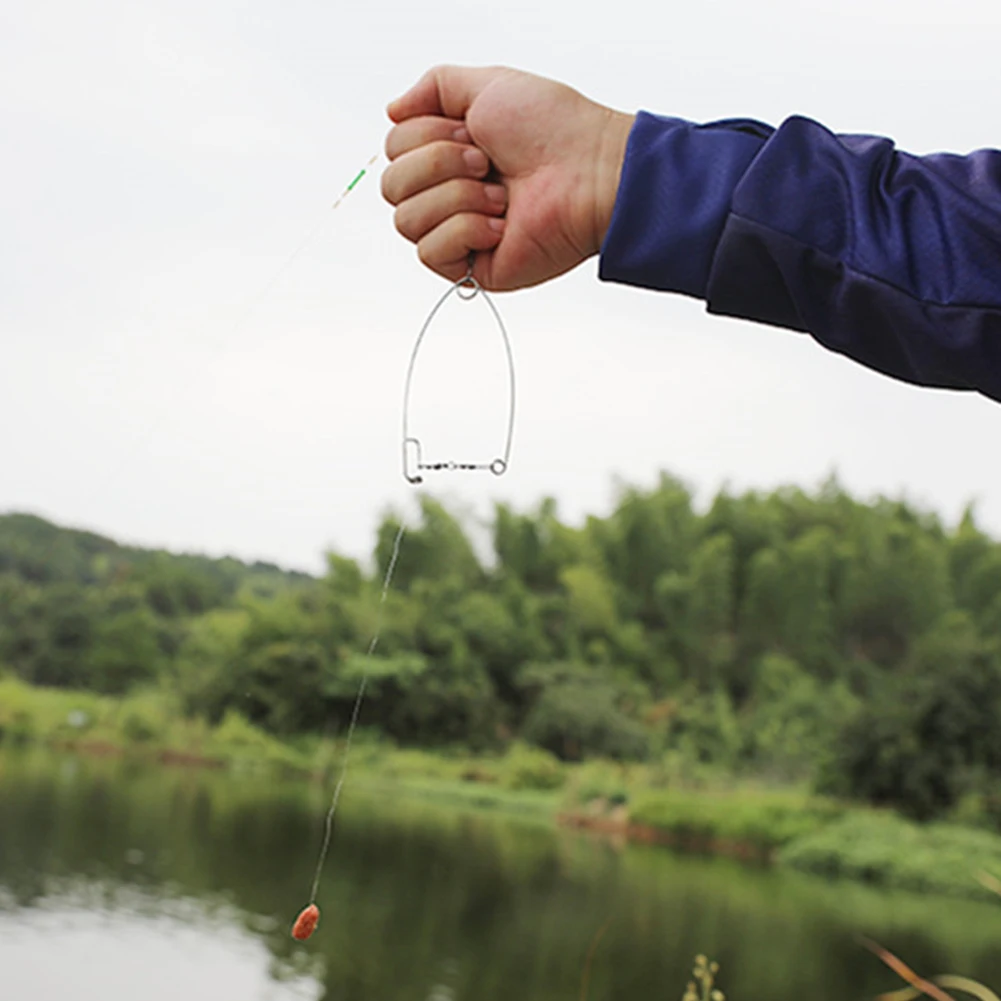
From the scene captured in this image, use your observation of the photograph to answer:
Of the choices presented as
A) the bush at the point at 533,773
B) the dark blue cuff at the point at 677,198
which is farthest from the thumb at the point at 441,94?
the bush at the point at 533,773

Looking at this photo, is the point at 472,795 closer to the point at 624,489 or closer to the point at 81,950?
the point at 624,489

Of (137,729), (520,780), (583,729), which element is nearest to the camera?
(520,780)

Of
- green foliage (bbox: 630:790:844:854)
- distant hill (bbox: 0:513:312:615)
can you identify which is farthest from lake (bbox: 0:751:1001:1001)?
distant hill (bbox: 0:513:312:615)

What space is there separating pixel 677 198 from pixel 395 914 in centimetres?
912

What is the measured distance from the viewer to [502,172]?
3.08ft

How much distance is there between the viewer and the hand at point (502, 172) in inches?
33.4

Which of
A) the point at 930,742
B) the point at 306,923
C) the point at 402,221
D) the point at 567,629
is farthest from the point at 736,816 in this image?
the point at 402,221

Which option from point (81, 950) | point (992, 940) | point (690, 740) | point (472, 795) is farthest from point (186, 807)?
point (992, 940)

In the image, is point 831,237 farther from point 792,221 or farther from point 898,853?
point 898,853

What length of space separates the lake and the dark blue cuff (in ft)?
23.3

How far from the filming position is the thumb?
3.12 feet

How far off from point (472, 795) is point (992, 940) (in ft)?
21.8

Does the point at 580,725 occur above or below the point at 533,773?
above

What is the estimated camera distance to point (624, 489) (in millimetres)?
18875
